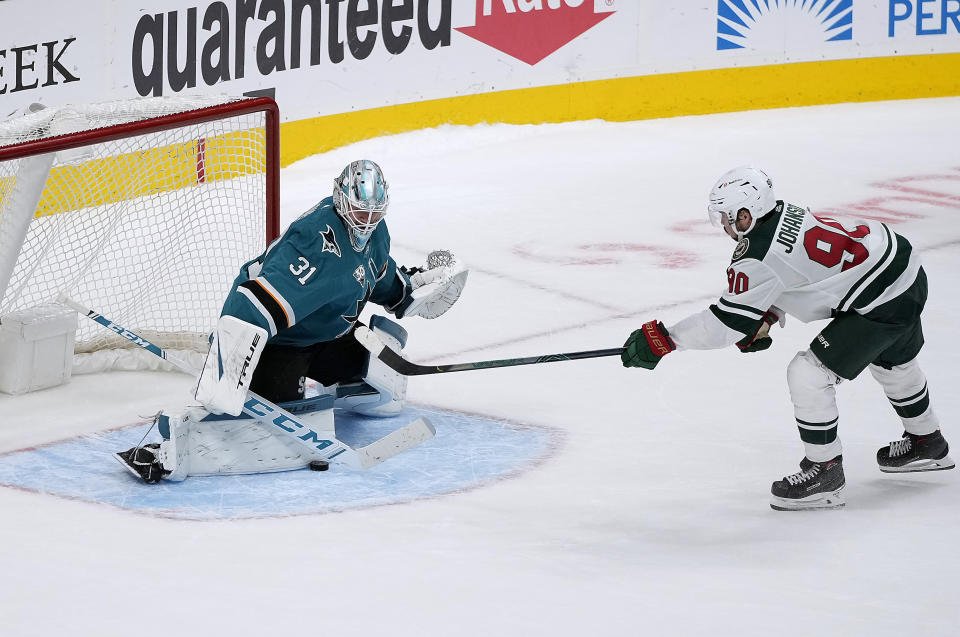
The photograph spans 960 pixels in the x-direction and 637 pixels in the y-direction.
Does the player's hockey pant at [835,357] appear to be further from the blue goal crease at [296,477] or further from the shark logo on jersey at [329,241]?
the shark logo on jersey at [329,241]

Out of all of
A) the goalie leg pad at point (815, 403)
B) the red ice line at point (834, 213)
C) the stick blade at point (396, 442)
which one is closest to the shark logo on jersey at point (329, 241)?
the stick blade at point (396, 442)

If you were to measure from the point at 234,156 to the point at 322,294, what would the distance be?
1314mm

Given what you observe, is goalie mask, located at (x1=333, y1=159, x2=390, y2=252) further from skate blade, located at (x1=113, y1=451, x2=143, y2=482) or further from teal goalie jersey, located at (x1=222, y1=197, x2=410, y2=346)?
skate blade, located at (x1=113, y1=451, x2=143, y2=482)

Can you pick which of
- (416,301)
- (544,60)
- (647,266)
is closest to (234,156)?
(416,301)

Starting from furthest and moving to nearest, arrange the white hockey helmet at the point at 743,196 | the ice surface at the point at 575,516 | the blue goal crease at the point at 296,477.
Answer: the blue goal crease at the point at 296,477, the white hockey helmet at the point at 743,196, the ice surface at the point at 575,516

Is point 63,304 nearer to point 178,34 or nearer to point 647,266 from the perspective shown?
point 647,266

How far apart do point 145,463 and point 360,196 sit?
2.60 feet

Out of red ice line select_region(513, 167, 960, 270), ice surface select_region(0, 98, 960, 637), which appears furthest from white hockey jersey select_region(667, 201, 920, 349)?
red ice line select_region(513, 167, 960, 270)

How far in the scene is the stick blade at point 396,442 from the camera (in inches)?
132

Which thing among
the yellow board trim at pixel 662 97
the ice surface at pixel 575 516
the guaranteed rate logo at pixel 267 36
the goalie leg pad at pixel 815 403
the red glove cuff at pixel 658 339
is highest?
the guaranteed rate logo at pixel 267 36

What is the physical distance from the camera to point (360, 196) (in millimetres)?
3178

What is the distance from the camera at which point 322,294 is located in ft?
10.6

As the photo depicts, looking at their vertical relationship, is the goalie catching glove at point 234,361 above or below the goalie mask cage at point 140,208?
below

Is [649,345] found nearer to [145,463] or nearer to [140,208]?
[145,463]
